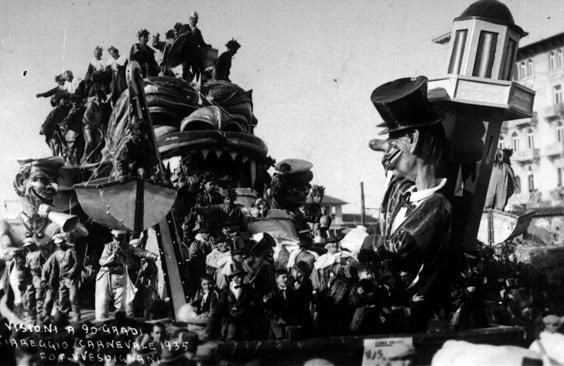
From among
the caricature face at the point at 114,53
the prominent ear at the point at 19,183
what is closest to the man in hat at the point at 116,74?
the caricature face at the point at 114,53

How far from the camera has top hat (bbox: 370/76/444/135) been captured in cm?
880

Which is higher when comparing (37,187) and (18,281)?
(37,187)

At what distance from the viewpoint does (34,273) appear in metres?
12.4

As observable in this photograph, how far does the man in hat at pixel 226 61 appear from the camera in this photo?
56.0 feet

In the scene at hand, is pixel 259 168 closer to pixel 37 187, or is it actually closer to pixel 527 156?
pixel 37 187

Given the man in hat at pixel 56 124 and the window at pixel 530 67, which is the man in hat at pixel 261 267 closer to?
the man in hat at pixel 56 124

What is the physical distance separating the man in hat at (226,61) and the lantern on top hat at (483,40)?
25.4ft

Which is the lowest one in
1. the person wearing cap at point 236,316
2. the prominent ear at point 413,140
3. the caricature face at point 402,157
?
the person wearing cap at point 236,316

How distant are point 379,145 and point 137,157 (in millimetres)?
2994

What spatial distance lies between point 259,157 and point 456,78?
6.39 metres

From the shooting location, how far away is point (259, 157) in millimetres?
15648

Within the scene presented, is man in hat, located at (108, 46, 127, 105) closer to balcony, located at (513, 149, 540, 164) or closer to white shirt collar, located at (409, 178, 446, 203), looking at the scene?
white shirt collar, located at (409, 178, 446, 203)

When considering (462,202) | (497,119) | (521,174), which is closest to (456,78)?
(497,119)

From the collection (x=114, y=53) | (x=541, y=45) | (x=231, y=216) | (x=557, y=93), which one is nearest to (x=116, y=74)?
(x=114, y=53)
